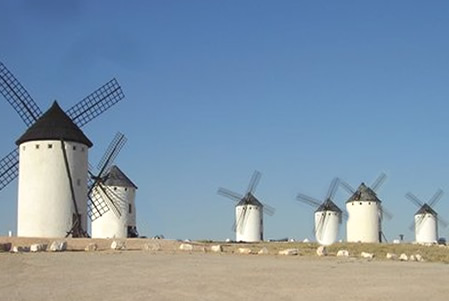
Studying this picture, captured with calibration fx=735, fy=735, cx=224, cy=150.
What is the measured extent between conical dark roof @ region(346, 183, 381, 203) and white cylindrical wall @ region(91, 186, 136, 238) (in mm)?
25432

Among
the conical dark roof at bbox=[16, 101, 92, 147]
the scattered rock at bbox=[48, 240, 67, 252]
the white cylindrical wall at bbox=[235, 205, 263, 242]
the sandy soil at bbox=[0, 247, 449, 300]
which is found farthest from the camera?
the white cylindrical wall at bbox=[235, 205, 263, 242]

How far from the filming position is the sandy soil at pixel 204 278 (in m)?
16.4

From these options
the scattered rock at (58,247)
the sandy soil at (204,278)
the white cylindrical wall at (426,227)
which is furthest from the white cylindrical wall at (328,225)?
the scattered rock at (58,247)

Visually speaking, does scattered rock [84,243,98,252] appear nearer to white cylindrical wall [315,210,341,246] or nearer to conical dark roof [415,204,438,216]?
white cylindrical wall [315,210,341,246]

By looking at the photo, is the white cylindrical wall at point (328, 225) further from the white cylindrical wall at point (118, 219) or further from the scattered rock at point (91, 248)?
the scattered rock at point (91, 248)

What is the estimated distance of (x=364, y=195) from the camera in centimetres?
6888

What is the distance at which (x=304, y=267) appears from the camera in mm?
22297

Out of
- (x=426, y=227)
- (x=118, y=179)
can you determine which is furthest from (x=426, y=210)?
(x=118, y=179)

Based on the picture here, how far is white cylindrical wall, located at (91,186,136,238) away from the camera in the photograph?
5016 cm

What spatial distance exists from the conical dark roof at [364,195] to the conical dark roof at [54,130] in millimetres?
37073

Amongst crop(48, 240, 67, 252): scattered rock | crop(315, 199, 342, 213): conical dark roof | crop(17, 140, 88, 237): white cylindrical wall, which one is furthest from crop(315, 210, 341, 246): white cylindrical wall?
crop(48, 240, 67, 252): scattered rock

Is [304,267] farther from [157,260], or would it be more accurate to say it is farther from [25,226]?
[25,226]

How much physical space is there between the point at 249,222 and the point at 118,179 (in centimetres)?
2408

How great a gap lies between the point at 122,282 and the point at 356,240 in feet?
171
